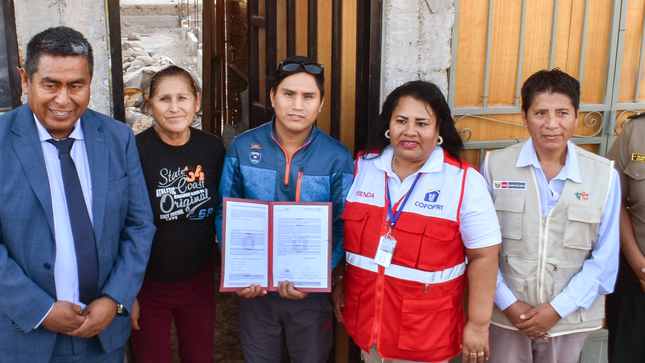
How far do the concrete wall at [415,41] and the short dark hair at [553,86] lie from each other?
2.55 feet

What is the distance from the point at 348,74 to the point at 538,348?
2.13 metres

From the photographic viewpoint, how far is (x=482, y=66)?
11.2 ft

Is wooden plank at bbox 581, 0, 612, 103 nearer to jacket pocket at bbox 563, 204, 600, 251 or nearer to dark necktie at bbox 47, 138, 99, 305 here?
jacket pocket at bbox 563, 204, 600, 251

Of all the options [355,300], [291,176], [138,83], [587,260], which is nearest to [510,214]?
[587,260]

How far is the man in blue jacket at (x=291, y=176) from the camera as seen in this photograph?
8.93 feet

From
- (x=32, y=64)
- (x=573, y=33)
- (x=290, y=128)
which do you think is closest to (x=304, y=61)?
(x=290, y=128)

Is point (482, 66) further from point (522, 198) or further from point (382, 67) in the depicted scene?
point (522, 198)

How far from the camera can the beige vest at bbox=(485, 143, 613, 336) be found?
256 centimetres

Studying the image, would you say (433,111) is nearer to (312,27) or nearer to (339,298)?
(339,298)

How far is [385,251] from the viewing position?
2449 mm

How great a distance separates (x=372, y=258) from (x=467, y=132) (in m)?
1.40

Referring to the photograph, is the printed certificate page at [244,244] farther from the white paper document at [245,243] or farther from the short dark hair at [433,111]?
the short dark hair at [433,111]

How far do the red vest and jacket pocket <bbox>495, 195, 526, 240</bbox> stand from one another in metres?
0.32

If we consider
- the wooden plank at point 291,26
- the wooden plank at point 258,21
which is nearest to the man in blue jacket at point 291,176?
the wooden plank at point 291,26
